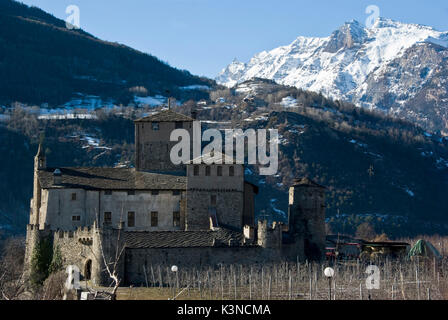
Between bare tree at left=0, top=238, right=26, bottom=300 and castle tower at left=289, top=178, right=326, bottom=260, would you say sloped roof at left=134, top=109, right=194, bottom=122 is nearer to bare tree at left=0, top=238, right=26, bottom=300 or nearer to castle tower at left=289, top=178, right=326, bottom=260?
castle tower at left=289, top=178, right=326, bottom=260

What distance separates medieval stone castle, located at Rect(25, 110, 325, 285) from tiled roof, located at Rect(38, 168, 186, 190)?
10 cm

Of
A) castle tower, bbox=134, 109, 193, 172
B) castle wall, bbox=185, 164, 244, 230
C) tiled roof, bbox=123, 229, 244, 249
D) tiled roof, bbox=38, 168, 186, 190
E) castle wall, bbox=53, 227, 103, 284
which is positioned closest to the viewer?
castle wall, bbox=53, 227, 103, 284

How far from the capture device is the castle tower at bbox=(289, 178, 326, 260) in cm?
9131

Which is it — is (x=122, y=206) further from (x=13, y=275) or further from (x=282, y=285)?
(x=282, y=285)

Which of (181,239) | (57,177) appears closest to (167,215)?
(181,239)

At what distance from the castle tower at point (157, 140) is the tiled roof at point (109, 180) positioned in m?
2.31

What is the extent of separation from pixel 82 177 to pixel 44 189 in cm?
399

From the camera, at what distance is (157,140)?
325 ft

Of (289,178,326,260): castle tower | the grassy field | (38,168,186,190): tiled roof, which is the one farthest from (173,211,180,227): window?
the grassy field

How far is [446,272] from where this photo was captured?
3585 inches

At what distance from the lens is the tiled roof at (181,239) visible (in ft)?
266

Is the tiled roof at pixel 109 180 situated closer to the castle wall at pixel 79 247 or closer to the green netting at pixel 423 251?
the castle wall at pixel 79 247

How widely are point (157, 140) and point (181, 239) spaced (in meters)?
18.9

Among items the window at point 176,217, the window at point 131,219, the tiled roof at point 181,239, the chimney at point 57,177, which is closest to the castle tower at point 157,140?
the window at point 176,217
